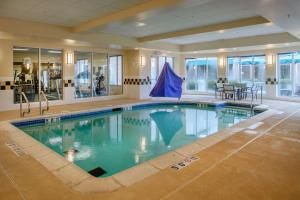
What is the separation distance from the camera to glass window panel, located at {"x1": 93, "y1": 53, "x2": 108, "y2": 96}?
10.2 meters

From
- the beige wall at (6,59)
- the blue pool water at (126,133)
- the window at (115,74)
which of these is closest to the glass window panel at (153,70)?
the window at (115,74)

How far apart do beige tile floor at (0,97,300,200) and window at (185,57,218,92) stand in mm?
9196

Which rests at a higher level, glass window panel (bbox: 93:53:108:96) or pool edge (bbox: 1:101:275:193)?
glass window panel (bbox: 93:53:108:96)

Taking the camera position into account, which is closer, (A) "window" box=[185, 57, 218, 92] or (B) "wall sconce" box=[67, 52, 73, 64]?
(B) "wall sconce" box=[67, 52, 73, 64]

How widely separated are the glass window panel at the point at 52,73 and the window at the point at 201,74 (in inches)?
275

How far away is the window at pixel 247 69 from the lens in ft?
35.4

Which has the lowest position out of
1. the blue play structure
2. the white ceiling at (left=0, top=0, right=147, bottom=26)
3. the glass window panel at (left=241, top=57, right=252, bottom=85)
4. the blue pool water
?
the blue pool water

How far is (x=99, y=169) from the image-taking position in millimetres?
3523

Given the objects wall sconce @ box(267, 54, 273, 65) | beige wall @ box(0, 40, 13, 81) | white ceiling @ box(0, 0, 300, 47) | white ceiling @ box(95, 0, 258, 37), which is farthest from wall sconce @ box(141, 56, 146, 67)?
wall sconce @ box(267, 54, 273, 65)

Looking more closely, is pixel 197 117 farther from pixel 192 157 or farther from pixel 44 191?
pixel 44 191

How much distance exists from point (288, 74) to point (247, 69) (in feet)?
5.77

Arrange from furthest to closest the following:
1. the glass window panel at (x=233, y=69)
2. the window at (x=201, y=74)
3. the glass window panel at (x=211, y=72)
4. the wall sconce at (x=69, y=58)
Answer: the window at (x=201, y=74)
the glass window panel at (x=211, y=72)
the glass window panel at (x=233, y=69)
the wall sconce at (x=69, y=58)

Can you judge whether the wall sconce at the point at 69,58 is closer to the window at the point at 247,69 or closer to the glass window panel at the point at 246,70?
the window at the point at 247,69

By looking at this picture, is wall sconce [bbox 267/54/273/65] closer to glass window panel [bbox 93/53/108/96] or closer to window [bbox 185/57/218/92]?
window [bbox 185/57/218/92]
